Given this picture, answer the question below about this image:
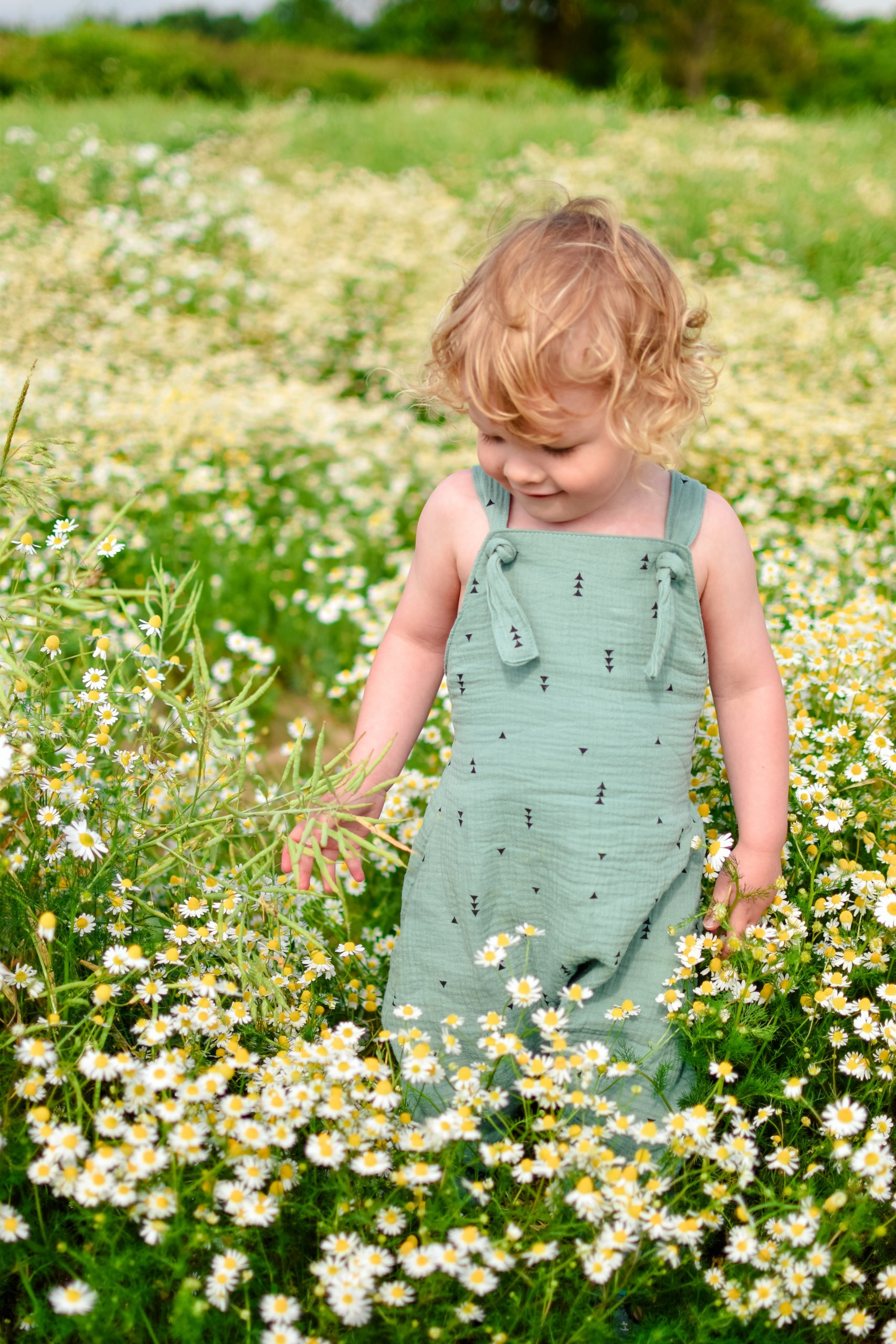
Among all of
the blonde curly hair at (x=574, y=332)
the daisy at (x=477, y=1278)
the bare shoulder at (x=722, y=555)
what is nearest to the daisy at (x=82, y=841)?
the daisy at (x=477, y=1278)

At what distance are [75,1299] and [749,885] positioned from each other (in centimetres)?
137

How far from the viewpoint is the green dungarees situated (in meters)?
1.93

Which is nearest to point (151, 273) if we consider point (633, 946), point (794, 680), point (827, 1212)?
point (794, 680)

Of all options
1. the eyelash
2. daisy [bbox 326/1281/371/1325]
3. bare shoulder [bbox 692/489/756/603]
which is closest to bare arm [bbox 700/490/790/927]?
bare shoulder [bbox 692/489/756/603]

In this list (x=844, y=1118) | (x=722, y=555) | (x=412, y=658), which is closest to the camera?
(x=844, y=1118)

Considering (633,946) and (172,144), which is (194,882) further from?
(172,144)

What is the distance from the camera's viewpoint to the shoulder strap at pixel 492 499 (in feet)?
6.81

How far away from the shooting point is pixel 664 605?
1953 millimetres

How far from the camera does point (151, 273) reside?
806cm

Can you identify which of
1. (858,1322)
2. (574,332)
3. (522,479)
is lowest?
(858,1322)

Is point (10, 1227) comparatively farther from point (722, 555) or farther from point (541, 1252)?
point (722, 555)

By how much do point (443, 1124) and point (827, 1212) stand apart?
64 centimetres

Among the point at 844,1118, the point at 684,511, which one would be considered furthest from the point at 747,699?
the point at 844,1118

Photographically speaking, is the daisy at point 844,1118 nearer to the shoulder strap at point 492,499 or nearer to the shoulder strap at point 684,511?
the shoulder strap at point 684,511
